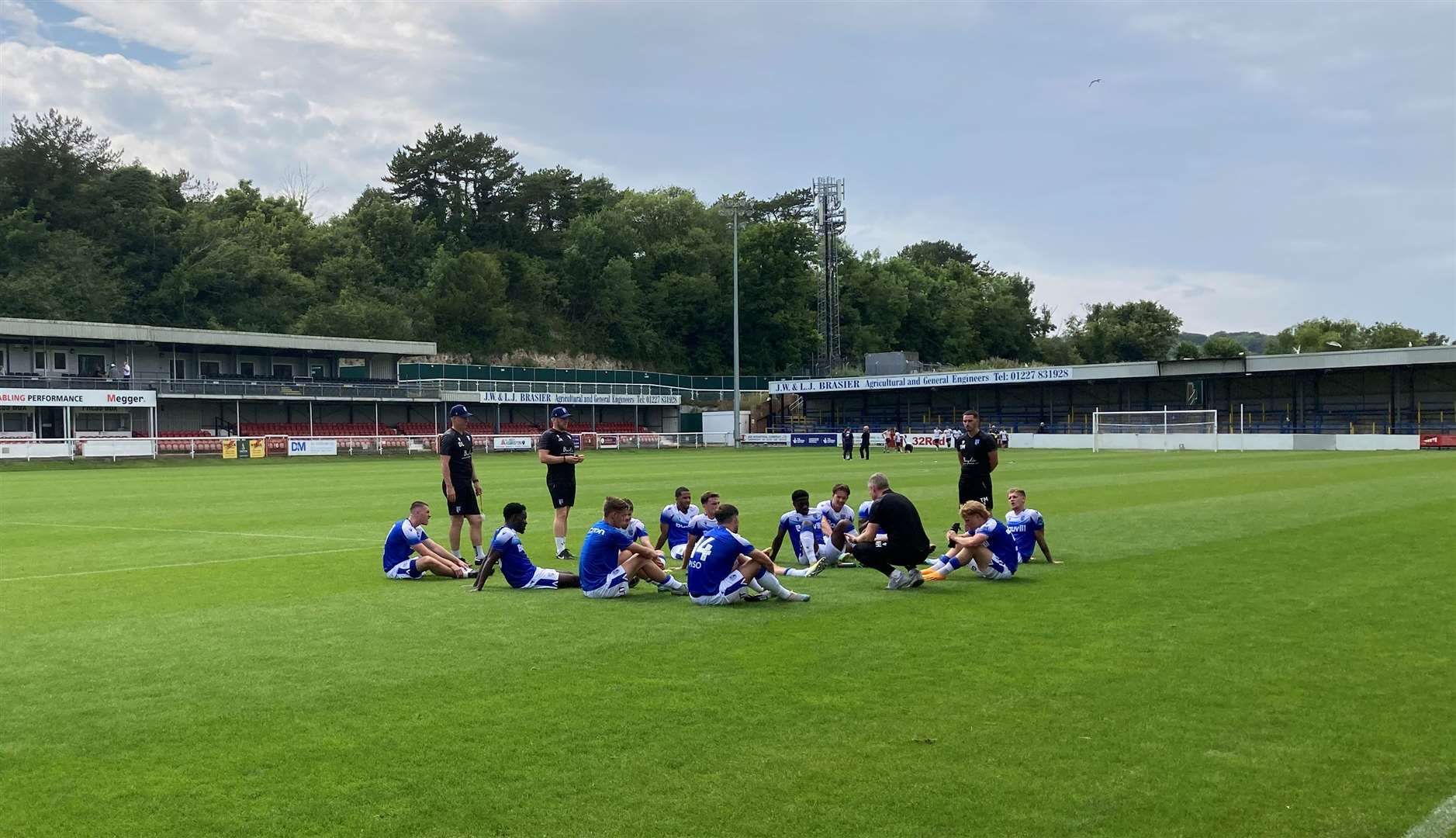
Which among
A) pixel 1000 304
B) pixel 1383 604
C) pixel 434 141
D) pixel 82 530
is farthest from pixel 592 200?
pixel 1383 604

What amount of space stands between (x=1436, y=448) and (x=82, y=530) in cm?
5535

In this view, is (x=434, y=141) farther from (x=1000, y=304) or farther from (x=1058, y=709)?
(x=1058, y=709)

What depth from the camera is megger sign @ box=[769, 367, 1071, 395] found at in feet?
247

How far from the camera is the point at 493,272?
98625mm

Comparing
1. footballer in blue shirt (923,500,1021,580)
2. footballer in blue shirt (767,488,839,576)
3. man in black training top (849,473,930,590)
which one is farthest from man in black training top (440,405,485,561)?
footballer in blue shirt (923,500,1021,580)

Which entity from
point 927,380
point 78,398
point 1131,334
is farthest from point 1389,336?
point 78,398

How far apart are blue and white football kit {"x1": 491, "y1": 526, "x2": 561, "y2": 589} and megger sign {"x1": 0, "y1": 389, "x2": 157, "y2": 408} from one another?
52.9 metres

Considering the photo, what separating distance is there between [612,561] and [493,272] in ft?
296

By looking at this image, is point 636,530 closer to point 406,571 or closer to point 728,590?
point 728,590

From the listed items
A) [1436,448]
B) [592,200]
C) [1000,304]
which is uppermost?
[592,200]

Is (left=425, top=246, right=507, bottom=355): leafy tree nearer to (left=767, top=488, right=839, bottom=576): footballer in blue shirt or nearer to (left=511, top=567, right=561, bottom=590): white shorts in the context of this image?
(left=767, top=488, right=839, bottom=576): footballer in blue shirt

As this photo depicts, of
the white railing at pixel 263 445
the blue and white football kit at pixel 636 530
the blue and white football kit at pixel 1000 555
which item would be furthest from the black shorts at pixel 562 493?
the white railing at pixel 263 445

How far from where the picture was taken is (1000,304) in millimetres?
129250

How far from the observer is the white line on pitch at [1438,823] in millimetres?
5000
